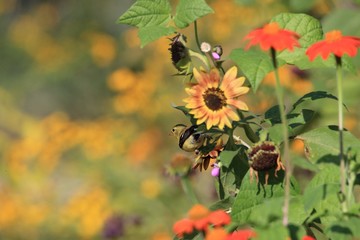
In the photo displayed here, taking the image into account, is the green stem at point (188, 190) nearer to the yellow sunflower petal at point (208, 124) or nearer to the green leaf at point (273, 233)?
the yellow sunflower petal at point (208, 124)

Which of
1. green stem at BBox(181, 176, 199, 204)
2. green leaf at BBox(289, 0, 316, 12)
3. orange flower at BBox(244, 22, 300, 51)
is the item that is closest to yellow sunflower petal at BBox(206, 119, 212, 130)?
orange flower at BBox(244, 22, 300, 51)

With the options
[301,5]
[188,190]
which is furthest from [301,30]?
[301,5]

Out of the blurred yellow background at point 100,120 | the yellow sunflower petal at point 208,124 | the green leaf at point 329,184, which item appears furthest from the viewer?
the blurred yellow background at point 100,120

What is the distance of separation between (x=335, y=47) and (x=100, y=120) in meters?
3.36

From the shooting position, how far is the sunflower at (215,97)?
1139 millimetres

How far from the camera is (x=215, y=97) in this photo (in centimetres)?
116

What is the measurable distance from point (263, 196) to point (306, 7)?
3.59ft

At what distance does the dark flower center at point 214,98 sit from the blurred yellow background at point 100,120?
0.86 meters

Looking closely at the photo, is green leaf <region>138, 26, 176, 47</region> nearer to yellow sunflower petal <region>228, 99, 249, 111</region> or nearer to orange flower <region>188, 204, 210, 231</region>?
yellow sunflower petal <region>228, 99, 249, 111</region>

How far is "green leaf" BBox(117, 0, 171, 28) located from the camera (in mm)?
1160

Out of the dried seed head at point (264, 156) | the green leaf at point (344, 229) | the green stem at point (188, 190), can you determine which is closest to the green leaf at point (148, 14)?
the dried seed head at point (264, 156)

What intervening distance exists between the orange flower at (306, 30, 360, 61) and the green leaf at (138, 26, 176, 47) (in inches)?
8.7

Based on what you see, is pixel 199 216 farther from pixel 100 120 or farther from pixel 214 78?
pixel 100 120

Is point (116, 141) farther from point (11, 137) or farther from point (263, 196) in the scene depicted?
point (263, 196)
